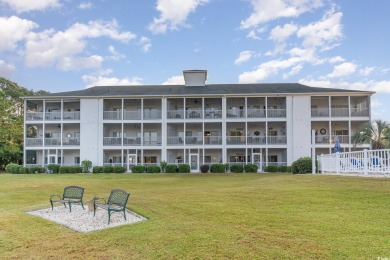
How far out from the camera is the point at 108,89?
4609cm

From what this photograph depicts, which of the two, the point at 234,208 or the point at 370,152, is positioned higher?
the point at 370,152

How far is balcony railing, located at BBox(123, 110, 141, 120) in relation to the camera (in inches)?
1655

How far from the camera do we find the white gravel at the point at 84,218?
9577 mm

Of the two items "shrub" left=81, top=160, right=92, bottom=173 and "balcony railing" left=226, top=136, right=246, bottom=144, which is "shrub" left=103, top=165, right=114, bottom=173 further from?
"balcony railing" left=226, top=136, right=246, bottom=144

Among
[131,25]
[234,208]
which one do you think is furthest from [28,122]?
[234,208]

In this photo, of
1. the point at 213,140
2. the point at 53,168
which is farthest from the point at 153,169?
the point at 53,168

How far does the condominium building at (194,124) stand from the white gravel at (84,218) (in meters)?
29.2

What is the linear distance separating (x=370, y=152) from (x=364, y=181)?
2226mm

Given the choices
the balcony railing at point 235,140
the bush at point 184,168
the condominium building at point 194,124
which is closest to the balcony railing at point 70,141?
the condominium building at point 194,124

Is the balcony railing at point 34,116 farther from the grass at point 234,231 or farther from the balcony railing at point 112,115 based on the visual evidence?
the grass at point 234,231

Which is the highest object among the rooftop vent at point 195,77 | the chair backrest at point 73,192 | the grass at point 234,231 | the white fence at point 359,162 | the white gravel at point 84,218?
the rooftop vent at point 195,77

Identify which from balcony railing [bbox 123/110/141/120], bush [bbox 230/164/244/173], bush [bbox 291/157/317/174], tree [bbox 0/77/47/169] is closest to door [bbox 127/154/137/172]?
balcony railing [bbox 123/110/141/120]

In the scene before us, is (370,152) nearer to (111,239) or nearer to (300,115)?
(111,239)

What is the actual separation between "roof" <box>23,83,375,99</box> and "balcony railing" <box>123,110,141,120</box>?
2.16 m
